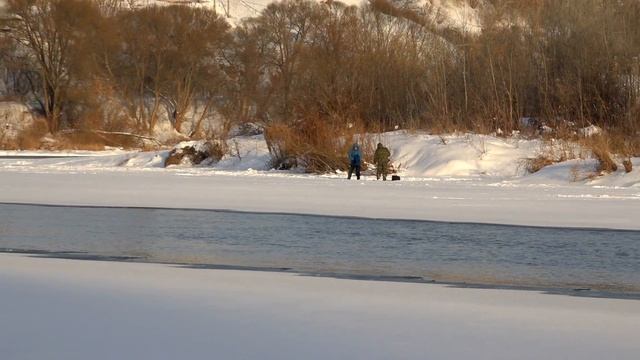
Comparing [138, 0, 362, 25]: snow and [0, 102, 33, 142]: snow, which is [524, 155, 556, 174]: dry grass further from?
[138, 0, 362, 25]: snow

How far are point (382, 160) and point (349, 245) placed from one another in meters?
15.7

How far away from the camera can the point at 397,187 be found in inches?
1040

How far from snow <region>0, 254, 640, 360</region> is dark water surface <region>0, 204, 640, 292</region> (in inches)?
57.8

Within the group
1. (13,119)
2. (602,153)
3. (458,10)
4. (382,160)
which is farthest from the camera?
(458,10)

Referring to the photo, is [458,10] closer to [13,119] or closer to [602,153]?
[13,119]

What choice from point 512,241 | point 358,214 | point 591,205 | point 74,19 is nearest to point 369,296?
point 512,241

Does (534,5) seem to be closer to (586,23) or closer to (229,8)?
(586,23)

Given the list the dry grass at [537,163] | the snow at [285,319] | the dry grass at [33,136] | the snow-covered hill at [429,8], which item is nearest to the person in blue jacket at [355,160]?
the dry grass at [537,163]

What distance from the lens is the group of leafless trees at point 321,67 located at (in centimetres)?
3850

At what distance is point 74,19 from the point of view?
65.1 meters

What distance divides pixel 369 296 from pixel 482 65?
114ft

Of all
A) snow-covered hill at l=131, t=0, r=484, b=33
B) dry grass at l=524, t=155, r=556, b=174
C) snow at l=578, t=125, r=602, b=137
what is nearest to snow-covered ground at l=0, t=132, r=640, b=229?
dry grass at l=524, t=155, r=556, b=174

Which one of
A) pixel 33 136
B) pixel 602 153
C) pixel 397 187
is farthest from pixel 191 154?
pixel 33 136

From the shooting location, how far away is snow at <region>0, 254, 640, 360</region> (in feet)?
24.1
